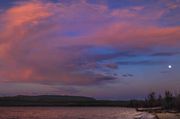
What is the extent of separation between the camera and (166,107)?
110375mm

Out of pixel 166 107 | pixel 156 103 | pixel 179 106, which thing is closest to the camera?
pixel 179 106

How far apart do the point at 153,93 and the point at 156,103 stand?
202 inches

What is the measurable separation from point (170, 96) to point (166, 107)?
6971 millimetres

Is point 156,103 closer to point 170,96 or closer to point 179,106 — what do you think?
point 170,96

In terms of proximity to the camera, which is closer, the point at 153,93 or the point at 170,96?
the point at 170,96

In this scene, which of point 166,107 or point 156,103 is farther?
point 156,103

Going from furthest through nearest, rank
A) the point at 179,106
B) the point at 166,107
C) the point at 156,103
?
the point at 156,103 → the point at 166,107 → the point at 179,106

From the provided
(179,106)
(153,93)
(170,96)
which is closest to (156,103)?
(153,93)

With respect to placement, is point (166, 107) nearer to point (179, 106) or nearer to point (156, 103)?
point (179, 106)

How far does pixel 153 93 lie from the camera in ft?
530

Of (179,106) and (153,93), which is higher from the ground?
(153,93)

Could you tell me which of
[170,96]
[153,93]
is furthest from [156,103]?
[170,96]

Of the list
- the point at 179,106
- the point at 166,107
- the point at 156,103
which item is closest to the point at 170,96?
the point at 166,107

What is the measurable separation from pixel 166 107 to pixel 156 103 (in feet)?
158
